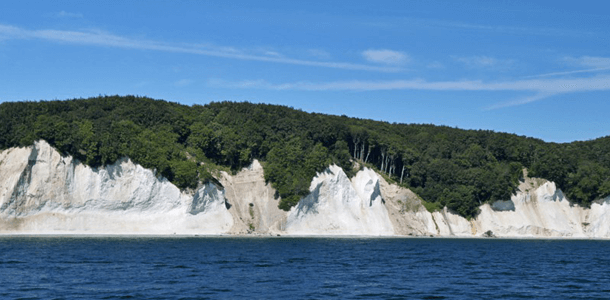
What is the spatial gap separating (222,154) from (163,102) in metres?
18.5

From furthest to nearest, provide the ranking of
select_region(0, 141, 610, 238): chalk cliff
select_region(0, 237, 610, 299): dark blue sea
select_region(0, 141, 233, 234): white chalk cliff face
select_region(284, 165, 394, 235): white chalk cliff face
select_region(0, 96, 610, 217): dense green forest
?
1. select_region(284, 165, 394, 235): white chalk cliff face
2. select_region(0, 96, 610, 217): dense green forest
3. select_region(0, 141, 610, 238): chalk cliff
4. select_region(0, 141, 233, 234): white chalk cliff face
5. select_region(0, 237, 610, 299): dark blue sea

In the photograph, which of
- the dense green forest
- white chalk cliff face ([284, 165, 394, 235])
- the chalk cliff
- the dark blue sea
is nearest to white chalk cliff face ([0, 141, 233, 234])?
the chalk cliff

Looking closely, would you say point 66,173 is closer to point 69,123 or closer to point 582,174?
point 69,123

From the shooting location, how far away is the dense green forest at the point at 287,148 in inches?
3863

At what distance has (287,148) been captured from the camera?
362 ft

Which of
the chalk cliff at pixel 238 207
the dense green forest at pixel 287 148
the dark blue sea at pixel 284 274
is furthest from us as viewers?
the dense green forest at pixel 287 148

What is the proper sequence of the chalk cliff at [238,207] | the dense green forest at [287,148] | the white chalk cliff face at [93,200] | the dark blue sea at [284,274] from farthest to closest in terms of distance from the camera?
the dense green forest at [287,148] → the chalk cliff at [238,207] → the white chalk cliff face at [93,200] → the dark blue sea at [284,274]

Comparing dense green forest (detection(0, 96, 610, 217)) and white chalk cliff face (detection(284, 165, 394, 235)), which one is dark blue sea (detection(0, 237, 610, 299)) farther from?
white chalk cliff face (detection(284, 165, 394, 235))

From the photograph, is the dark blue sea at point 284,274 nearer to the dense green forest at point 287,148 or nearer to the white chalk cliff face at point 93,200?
the white chalk cliff face at point 93,200

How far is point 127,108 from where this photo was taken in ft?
364

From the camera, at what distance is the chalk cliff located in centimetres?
9344

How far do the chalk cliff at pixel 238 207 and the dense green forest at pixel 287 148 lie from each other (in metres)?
2.02

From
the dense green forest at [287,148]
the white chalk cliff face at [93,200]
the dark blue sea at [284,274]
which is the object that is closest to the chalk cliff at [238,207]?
the white chalk cliff face at [93,200]

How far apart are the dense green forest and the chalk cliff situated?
2.02 meters
